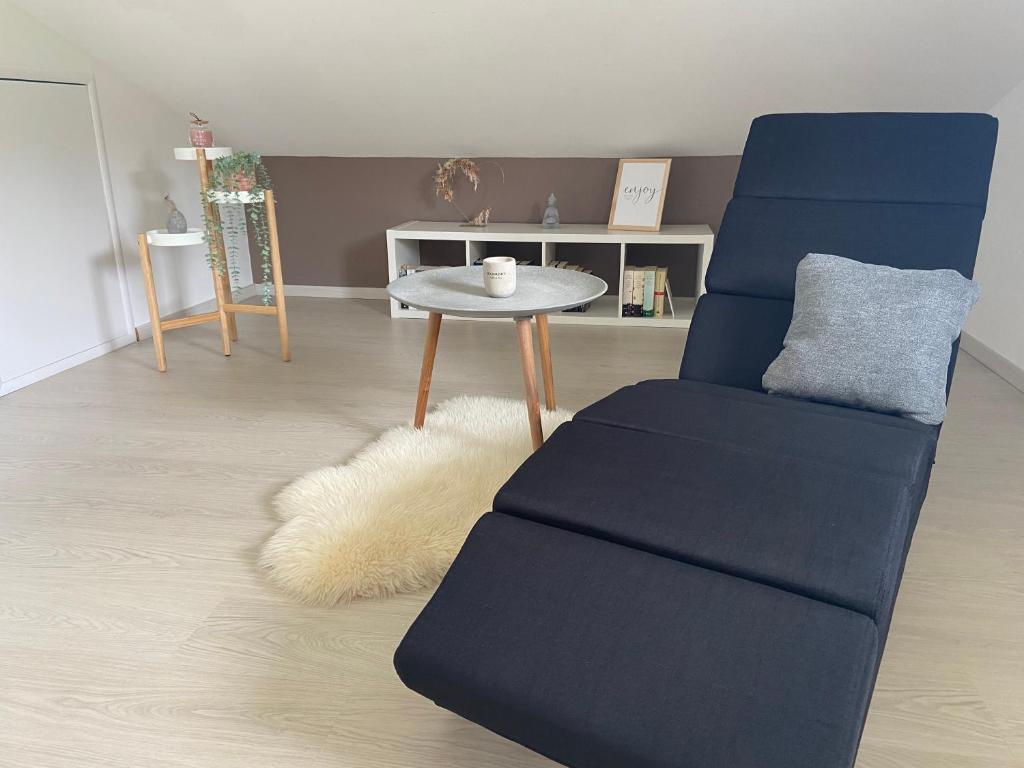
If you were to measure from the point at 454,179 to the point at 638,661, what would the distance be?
3223 millimetres

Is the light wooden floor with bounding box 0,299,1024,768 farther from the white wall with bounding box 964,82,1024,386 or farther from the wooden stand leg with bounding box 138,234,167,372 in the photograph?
the white wall with bounding box 964,82,1024,386

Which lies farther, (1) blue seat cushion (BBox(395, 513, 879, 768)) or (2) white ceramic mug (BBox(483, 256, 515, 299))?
(2) white ceramic mug (BBox(483, 256, 515, 299))

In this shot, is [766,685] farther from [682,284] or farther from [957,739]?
[682,284]

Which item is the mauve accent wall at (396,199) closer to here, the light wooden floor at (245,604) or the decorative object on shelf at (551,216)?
the decorative object on shelf at (551,216)

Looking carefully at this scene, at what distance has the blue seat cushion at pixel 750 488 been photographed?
107 centimetres

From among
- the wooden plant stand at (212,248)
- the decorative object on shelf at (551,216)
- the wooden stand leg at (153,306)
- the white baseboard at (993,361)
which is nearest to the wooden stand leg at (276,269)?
the wooden plant stand at (212,248)

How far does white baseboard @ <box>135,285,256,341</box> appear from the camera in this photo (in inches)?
130

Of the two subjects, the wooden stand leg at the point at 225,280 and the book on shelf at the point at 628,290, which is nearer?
the wooden stand leg at the point at 225,280

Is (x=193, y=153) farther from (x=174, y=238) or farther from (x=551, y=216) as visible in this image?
(x=551, y=216)

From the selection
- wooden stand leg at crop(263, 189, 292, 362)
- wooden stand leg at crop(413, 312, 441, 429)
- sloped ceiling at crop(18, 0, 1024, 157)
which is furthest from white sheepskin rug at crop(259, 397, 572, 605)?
sloped ceiling at crop(18, 0, 1024, 157)

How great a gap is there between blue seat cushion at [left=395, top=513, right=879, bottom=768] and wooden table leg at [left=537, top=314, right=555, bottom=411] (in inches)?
43.6

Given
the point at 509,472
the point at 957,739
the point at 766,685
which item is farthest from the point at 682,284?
the point at 766,685

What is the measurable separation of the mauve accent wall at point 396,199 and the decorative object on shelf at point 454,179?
3 centimetres

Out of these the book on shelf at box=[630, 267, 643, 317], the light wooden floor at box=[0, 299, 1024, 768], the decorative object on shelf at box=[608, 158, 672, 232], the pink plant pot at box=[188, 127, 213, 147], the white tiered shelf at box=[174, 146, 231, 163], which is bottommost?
the light wooden floor at box=[0, 299, 1024, 768]
